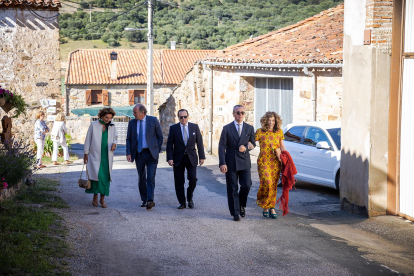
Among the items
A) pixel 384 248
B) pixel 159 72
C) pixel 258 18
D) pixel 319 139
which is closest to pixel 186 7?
pixel 258 18

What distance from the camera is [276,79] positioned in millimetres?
16328

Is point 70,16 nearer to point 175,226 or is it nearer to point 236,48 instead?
point 236,48

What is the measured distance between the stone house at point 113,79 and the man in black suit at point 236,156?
27679 mm

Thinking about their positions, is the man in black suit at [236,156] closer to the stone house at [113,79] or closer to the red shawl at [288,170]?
the red shawl at [288,170]

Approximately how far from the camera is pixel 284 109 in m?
16.0

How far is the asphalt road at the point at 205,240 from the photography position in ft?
17.4

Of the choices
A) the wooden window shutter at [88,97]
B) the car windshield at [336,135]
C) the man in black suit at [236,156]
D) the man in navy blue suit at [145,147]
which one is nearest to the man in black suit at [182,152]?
the man in navy blue suit at [145,147]

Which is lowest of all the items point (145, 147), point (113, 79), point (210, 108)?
point (145, 147)

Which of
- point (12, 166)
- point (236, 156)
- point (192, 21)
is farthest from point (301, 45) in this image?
point (192, 21)

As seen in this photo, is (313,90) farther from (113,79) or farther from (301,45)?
(113,79)

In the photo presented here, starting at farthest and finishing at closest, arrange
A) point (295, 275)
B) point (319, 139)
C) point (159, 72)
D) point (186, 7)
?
point (186, 7), point (159, 72), point (319, 139), point (295, 275)

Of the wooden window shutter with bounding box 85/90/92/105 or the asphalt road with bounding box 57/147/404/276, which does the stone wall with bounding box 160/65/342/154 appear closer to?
the asphalt road with bounding box 57/147/404/276

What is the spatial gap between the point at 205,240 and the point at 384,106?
372 centimetres

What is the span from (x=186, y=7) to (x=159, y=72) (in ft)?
91.6
